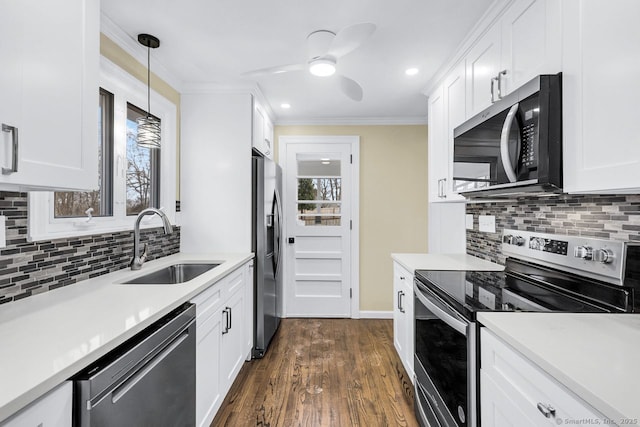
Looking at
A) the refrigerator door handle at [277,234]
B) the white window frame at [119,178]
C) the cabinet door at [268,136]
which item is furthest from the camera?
the cabinet door at [268,136]

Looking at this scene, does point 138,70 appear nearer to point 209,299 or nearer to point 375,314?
point 209,299

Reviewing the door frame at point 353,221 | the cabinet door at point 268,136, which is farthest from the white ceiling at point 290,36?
the door frame at point 353,221

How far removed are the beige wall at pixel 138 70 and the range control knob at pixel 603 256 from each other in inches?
103

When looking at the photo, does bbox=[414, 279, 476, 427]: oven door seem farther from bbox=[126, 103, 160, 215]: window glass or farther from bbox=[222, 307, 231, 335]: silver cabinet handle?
bbox=[126, 103, 160, 215]: window glass

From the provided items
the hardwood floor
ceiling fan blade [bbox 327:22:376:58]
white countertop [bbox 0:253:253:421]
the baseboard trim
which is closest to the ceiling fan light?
ceiling fan blade [bbox 327:22:376:58]

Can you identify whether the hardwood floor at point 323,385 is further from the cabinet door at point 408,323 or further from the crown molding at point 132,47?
the crown molding at point 132,47

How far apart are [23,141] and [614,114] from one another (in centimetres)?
177

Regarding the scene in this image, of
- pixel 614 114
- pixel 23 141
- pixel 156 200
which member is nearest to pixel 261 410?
pixel 156 200

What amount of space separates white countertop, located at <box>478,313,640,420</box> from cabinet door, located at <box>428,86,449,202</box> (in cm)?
151

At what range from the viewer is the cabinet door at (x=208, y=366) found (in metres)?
1.67

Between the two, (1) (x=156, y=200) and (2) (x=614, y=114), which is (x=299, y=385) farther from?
(2) (x=614, y=114)

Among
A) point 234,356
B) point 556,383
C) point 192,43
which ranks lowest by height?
point 234,356

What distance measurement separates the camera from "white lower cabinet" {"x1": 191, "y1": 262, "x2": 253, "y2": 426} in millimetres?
1704

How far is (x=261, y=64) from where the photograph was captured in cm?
253
